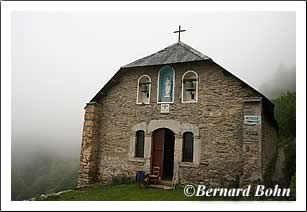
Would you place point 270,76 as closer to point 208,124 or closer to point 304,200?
point 208,124

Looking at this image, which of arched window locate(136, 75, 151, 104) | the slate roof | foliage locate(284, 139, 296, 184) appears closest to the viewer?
foliage locate(284, 139, 296, 184)

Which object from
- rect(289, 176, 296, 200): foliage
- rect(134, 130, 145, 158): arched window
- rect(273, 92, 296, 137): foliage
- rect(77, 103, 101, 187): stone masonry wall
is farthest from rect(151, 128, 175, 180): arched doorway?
rect(289, 176, 296, 200): foliage

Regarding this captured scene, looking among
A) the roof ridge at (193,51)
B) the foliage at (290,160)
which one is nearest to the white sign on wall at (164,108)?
the roof ridge at (193,51)

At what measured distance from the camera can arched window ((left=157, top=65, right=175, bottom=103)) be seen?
8781 millimetres

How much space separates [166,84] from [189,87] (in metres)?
0.57

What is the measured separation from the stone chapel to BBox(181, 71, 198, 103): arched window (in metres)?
0.02

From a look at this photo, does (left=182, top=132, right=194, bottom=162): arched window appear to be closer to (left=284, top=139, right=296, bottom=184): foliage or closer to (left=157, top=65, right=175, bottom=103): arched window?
(left=157, top=65, right=175, bottom=103): arched window

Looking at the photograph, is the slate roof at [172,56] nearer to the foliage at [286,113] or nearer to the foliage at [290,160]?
the foliage at [286,113]

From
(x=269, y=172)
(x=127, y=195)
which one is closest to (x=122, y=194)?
(x=127, y=195)

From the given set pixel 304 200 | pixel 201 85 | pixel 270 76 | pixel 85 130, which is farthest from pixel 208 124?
pixel 85 130

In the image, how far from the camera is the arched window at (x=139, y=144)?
8.99 metres

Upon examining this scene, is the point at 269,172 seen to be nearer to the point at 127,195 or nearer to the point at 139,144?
the point at 127,195

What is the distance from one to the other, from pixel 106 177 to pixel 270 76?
4554mm

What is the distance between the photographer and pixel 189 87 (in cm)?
864
